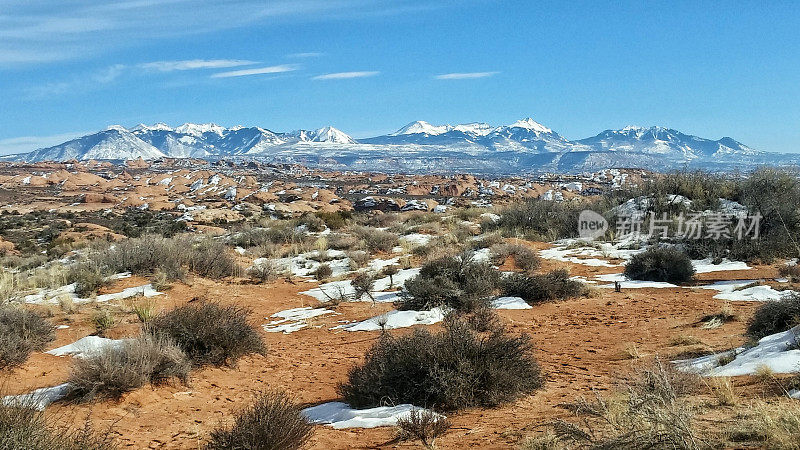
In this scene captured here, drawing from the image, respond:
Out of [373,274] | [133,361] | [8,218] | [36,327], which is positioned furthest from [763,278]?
[8,218]

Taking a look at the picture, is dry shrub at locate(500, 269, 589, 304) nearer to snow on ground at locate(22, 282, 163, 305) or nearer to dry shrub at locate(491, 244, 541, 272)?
dry shrub at locate(491, 244, 541, 272)

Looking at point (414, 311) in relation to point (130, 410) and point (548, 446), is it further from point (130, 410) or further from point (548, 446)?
point (548, 446)

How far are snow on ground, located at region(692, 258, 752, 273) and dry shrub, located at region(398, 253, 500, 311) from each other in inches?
253

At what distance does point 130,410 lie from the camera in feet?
19.2

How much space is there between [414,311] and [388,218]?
1688 centimetres

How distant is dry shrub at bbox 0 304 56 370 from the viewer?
24.8 feet

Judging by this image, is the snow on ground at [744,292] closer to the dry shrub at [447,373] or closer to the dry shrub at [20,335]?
the dry shrub at [447,373]

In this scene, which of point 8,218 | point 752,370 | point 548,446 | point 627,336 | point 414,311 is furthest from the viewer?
point 8,218

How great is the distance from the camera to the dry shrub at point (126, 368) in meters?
6.12

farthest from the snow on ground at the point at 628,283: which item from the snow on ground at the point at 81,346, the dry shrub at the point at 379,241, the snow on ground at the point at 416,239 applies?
the snow on ground at the point at 81,346

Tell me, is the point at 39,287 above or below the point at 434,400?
below

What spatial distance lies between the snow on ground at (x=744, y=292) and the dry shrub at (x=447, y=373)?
6651 mm

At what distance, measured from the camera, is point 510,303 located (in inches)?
438

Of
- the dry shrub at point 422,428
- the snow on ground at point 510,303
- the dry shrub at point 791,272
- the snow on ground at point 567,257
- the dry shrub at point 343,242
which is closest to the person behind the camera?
the dry shrub at point 422,428
